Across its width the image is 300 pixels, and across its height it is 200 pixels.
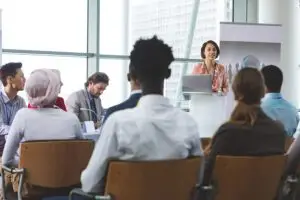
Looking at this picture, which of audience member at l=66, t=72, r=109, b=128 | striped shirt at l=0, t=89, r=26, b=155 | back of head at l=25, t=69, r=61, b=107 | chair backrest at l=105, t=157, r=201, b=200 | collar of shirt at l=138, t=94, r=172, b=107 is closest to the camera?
chair backrest at l=105, t=157, r=201, b=200

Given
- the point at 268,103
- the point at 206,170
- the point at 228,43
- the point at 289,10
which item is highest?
the point at 289,10

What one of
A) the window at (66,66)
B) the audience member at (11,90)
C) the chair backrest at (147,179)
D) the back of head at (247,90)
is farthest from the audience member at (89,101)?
the chair backrest at (147,179)

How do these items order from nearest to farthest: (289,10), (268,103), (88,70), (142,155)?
A: (142,155)
(268,103)
(88,70)
(289,10)

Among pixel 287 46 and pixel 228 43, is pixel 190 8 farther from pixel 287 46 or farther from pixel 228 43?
pixel 228 43

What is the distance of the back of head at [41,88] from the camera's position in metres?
3.26

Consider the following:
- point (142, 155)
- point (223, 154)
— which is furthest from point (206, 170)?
point (142, 155)

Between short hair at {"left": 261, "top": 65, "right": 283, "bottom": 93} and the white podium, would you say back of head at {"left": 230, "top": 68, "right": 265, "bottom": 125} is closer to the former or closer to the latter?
short hair at {"left": 261, "top": 65, "right": 283, "bottom": 93}

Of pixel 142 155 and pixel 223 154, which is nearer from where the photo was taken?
pixel 142 155

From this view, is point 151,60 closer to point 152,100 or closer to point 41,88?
point 152,100

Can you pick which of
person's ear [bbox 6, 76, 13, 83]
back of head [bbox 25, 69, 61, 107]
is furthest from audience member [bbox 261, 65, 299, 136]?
person's ear [bbox 6, 76, 13, 83]

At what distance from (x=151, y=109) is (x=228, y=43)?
15.0ft

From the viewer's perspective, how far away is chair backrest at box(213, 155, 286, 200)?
2451mm

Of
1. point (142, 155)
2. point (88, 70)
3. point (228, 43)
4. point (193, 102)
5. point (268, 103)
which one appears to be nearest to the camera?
point (142, 155)

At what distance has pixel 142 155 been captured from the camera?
220cm
